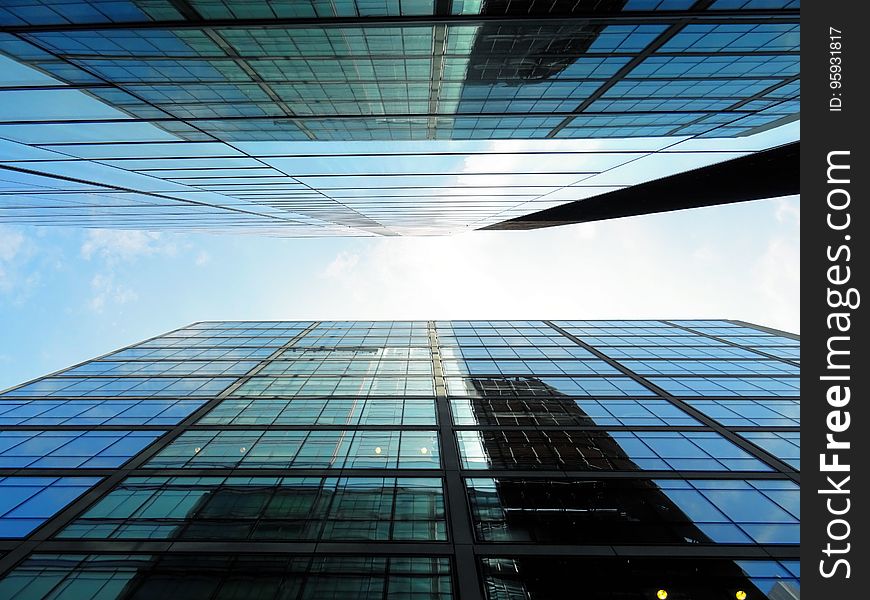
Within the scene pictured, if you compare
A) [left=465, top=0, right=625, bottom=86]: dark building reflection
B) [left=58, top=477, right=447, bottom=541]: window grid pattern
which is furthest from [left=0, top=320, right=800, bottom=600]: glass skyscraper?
[left=465, top=0, right=625, bottom=86]: dark building reflection

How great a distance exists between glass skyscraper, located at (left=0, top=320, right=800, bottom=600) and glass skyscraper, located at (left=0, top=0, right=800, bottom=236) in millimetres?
11921

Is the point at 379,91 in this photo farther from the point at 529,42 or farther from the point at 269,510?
the point at 269,510

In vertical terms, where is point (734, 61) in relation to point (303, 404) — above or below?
above

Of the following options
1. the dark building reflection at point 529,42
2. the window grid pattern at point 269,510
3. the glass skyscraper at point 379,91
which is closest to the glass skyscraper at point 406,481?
the window grid pattern at point 269,510

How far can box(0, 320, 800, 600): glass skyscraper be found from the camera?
13.0m

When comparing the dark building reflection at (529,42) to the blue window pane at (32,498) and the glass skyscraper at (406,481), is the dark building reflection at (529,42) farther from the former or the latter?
the blue window pane at (32,498)

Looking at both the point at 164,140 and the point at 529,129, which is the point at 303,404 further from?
the point at 529,129

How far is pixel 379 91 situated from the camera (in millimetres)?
12383

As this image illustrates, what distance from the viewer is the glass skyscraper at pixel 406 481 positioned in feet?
42.5

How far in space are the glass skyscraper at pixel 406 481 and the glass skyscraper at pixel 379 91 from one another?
11921mm

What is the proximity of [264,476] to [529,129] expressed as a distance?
53.4 ft
